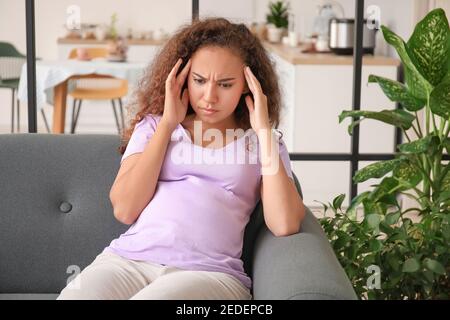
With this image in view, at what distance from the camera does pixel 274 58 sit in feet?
6.91

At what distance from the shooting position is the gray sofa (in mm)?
1786

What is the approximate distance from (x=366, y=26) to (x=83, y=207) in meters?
2.86

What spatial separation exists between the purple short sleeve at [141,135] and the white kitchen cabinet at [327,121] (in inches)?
93.9

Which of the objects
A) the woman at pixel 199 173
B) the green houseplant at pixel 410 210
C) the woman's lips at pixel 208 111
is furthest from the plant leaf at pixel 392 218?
the woman's lips at pixel 208 111

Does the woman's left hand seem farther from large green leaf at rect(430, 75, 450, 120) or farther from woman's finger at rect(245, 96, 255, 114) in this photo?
large green leaf at rect(430, 75, 450, 120)

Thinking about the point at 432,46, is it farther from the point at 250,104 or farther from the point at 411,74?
the point at 250,104

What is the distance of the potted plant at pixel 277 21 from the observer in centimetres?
574

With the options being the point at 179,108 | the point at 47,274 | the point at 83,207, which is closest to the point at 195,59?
the point at 179,108

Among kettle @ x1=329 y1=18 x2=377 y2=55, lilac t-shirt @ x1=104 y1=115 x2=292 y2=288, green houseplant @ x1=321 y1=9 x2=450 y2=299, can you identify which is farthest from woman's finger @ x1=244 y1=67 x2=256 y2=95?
kettle @ x1=329 y1=18 x2=377 y2=55

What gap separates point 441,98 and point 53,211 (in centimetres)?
92

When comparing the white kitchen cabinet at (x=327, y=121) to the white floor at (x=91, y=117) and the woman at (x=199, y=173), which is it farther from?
the white floor at (x=91, y=117)

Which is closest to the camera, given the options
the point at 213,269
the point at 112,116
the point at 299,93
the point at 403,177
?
the point at 213,269

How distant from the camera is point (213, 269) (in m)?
1.56

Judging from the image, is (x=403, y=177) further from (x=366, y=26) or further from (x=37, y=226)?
(x=366, y=26)
